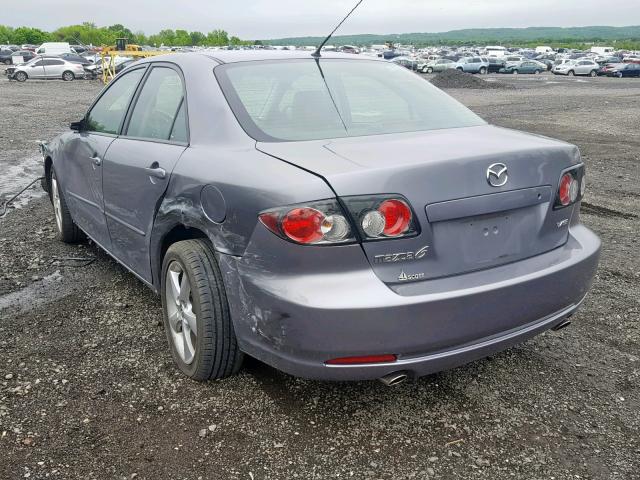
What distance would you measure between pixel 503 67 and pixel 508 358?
2248 inches

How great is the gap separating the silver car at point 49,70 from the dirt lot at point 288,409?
38.5 meters

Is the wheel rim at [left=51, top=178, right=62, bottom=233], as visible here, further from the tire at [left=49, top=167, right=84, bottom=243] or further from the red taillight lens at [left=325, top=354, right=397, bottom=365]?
the red taillight lens at [left=325, top=354, right=397, bottom=365]

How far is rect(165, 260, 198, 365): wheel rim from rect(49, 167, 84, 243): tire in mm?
2391

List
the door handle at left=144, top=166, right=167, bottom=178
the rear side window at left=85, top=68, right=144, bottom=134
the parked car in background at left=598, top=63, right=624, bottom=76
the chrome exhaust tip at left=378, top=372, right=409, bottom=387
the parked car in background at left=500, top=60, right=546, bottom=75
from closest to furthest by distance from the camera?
the chrome exhaust tip at left=378, top=372, right=409, bottom=387 < the door handle at left=144, top=166, right=167, bottom=178 < the rear side window at left=85, top=68, right=144, bottom=134 < the parked car in background at left=598, top=63, right=624, bottom=76 < the parked car in background at left=500, top=60, right=546, bottom=75

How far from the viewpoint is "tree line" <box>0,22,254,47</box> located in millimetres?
135125

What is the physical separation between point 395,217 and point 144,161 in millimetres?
1710

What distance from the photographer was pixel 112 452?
267 cm

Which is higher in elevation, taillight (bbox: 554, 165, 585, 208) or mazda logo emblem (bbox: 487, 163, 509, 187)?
mazda logo emblem (bbox: 487, 163, 509, 187)

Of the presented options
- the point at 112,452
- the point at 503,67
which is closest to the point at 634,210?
the point at 112,452

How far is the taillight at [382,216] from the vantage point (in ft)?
7.94

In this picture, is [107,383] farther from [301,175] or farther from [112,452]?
[301,175]

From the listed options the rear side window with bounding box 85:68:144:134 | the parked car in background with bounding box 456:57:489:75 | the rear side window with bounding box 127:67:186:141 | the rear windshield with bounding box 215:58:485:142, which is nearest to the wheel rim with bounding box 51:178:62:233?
the rear side window with bounding box 85:68:144:134

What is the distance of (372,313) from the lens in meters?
2.37

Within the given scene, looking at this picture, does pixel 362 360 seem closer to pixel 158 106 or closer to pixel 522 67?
pixel 158 106
